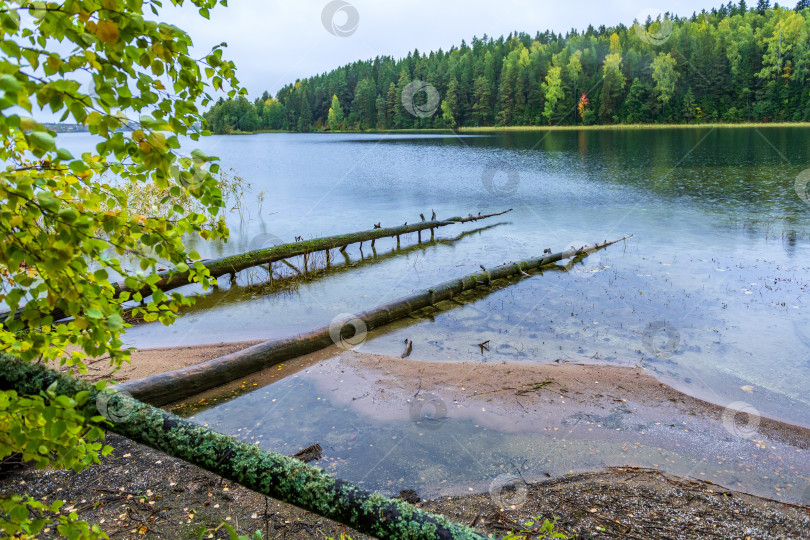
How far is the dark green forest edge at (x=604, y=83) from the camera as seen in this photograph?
11431cm

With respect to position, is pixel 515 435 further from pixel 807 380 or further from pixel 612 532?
pixel 807 380

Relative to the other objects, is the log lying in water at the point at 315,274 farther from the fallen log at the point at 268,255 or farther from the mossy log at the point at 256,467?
the mossy log at the point at 256,467

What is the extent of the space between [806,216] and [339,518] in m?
33.3

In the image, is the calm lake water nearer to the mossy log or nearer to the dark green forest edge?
the mossy log

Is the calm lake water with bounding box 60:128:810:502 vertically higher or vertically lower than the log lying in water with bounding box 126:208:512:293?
lower

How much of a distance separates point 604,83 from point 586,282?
384 feet

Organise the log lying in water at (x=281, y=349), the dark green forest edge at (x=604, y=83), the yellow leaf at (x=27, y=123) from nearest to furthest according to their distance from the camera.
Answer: the yellow leaf at (x=27, y=123) → the log lying in water at (x=281, y=349) → the dark green forest edge at (x=604, y=83)

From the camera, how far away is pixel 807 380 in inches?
435

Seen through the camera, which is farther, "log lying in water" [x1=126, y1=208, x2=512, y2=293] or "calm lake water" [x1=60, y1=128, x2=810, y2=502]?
"log lying in water" [x1=126, y1=208, x2=512, y2=293]

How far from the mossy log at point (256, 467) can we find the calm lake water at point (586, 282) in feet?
9.52

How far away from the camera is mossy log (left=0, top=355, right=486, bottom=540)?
4.10m

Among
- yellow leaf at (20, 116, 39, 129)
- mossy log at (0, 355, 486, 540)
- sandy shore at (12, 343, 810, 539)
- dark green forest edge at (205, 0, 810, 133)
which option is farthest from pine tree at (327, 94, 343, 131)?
yellow leaf at (20, 116, 39, 129)

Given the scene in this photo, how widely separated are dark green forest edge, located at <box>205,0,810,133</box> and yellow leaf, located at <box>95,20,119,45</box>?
122 meters

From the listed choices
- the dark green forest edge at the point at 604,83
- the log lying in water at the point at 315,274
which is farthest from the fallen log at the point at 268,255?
the dark green forest edge at the point at 604,83
